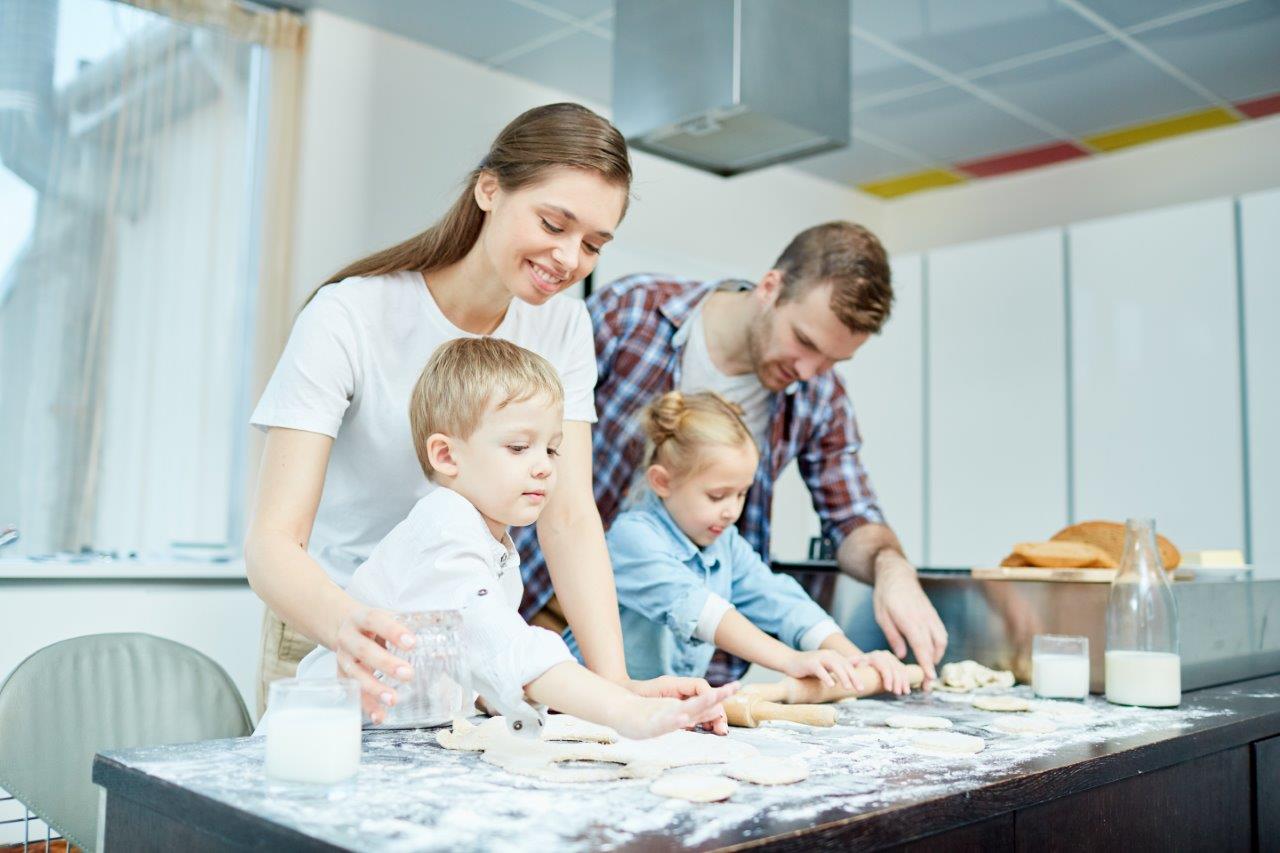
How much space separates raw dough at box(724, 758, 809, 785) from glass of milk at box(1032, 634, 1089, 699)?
719 mm

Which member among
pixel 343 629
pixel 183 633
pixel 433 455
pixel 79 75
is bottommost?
pixel 183 633

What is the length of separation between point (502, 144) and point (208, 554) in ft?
7.23

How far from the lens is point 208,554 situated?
10.3ft

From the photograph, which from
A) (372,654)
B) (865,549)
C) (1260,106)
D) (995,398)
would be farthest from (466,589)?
(1260,106)

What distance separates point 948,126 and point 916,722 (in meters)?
3.47

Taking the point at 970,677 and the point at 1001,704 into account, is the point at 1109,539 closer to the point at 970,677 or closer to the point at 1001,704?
the point at 970,677

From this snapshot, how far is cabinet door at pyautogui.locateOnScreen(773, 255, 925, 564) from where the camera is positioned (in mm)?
4199

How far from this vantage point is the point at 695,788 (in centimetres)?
83

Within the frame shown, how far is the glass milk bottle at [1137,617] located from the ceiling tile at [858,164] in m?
3.19

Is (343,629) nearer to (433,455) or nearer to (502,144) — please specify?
(433,455)

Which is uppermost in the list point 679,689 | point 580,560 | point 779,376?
point 779,376

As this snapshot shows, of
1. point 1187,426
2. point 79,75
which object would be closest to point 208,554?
point 79,75

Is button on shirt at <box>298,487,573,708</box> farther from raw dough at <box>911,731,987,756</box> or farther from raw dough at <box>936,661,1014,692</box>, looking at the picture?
raw dough at <box>936,661,1014,692</box>

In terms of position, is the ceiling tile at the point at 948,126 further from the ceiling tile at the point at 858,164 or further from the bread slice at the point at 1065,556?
the bread slice at the point at 1065,556
